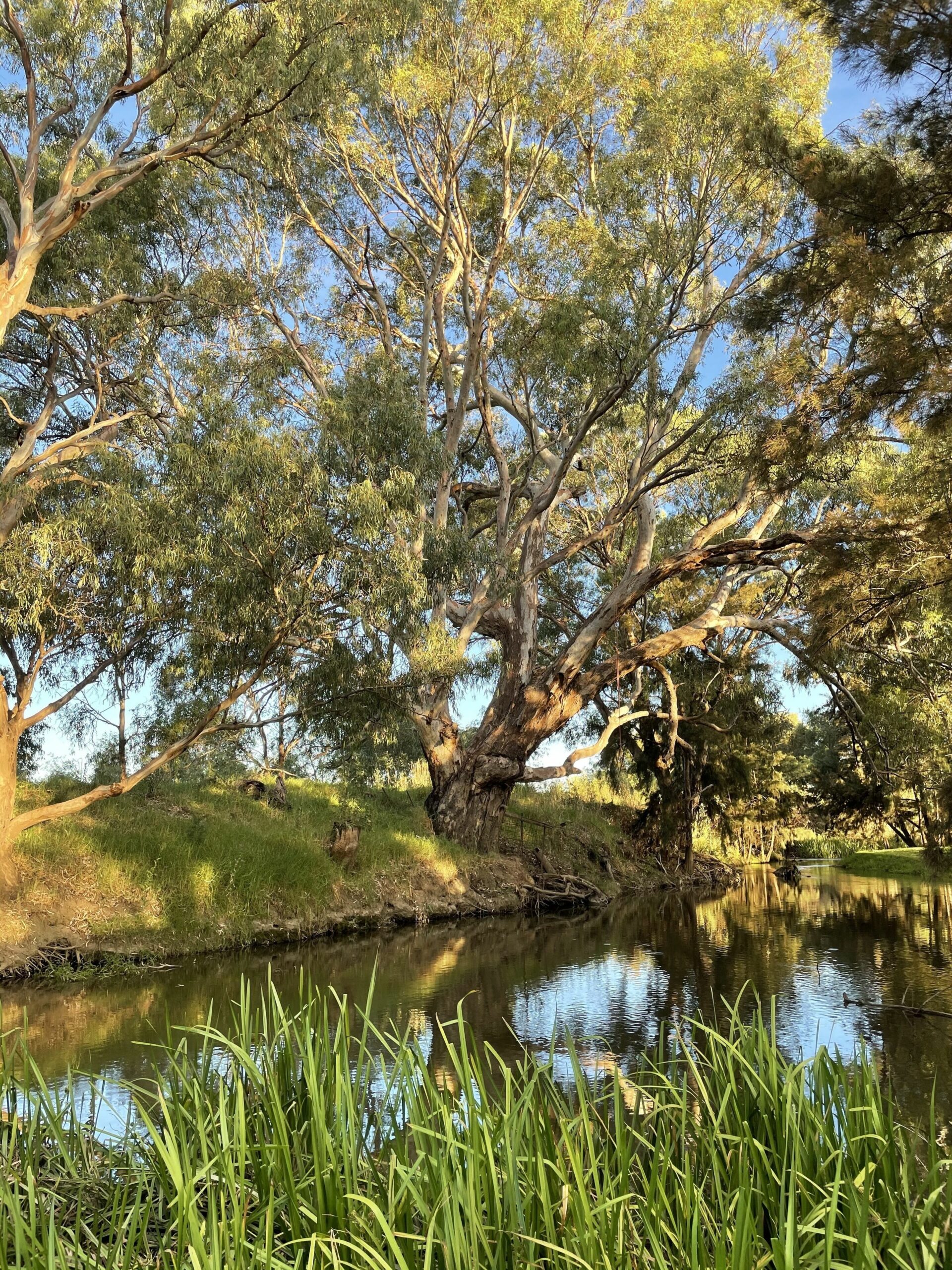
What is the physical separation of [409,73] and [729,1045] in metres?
15.7

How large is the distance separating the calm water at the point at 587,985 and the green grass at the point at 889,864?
12.0 metres

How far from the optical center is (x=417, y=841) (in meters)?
15.2

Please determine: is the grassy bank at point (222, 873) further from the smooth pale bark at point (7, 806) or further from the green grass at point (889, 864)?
the green grass at point (889, 864)

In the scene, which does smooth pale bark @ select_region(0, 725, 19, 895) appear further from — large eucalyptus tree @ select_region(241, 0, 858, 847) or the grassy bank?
large eucalyptus tree @ select_region(241, 0, 858, 847)

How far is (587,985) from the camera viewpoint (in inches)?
367

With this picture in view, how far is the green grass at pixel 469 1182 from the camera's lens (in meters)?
1.95

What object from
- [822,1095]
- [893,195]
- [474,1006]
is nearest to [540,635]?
[474,1006]

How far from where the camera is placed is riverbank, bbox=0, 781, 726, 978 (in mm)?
9719

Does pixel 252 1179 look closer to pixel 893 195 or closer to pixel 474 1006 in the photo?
pixel 474 1006

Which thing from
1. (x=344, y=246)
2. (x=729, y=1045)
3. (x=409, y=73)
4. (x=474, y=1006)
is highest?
(x=409, y=73)

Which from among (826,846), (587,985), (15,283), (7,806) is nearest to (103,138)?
(15,283)

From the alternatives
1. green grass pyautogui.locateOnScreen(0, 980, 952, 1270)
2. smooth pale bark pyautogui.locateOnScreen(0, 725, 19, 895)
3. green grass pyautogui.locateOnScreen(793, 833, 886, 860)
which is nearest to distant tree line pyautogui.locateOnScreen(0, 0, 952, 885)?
smooth pale bark pyautogui.locateOnScreen(0, 725, 19, 895)

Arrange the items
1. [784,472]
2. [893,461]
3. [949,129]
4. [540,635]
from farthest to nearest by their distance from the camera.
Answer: [540,635] < [893,461] < [784,472] < [949,129]

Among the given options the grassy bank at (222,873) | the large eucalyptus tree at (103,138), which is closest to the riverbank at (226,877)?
the grassy bank at (222,873)
